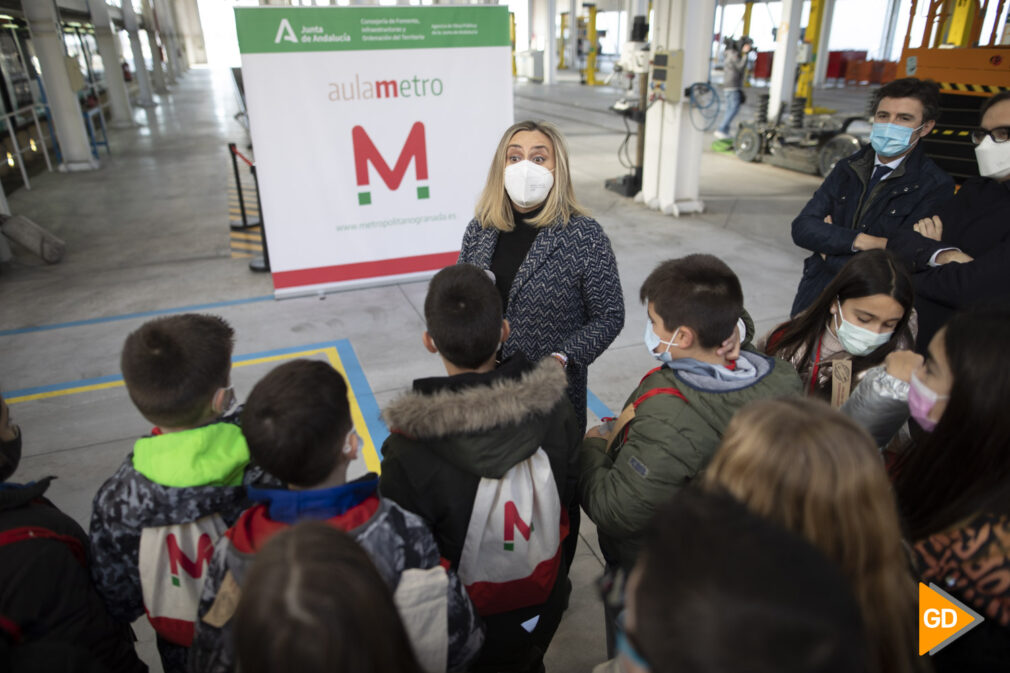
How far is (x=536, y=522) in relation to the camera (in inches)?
65.5

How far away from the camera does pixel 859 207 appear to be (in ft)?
9.56

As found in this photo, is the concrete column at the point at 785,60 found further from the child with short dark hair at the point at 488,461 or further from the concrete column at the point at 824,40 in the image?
the child with short dark hair at the point at 488,461

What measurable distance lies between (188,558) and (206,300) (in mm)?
4901

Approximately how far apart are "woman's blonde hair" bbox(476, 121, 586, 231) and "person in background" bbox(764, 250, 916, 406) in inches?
36.9

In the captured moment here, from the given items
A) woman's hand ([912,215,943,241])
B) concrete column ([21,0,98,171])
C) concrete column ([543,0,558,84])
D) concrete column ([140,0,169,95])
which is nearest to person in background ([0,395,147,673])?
woman's hand ([912,215,943,241])

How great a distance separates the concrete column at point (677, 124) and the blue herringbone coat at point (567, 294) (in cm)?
597

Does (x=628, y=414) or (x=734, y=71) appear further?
(x=734, y=71)

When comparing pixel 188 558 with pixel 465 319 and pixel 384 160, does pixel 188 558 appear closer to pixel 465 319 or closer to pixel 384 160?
pixel 465 319

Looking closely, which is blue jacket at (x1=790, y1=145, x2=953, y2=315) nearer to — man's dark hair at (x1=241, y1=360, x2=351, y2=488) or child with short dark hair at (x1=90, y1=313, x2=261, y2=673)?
man's dark hair at (x1=241, y1=360, x2=351, y2=488)

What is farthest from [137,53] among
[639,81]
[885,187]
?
[885,187]

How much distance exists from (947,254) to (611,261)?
1339 millimetres

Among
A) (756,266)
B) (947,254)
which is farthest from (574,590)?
(756,266)

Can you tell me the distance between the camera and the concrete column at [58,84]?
10.3m

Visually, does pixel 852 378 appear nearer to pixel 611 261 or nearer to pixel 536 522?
pixel 611 261
